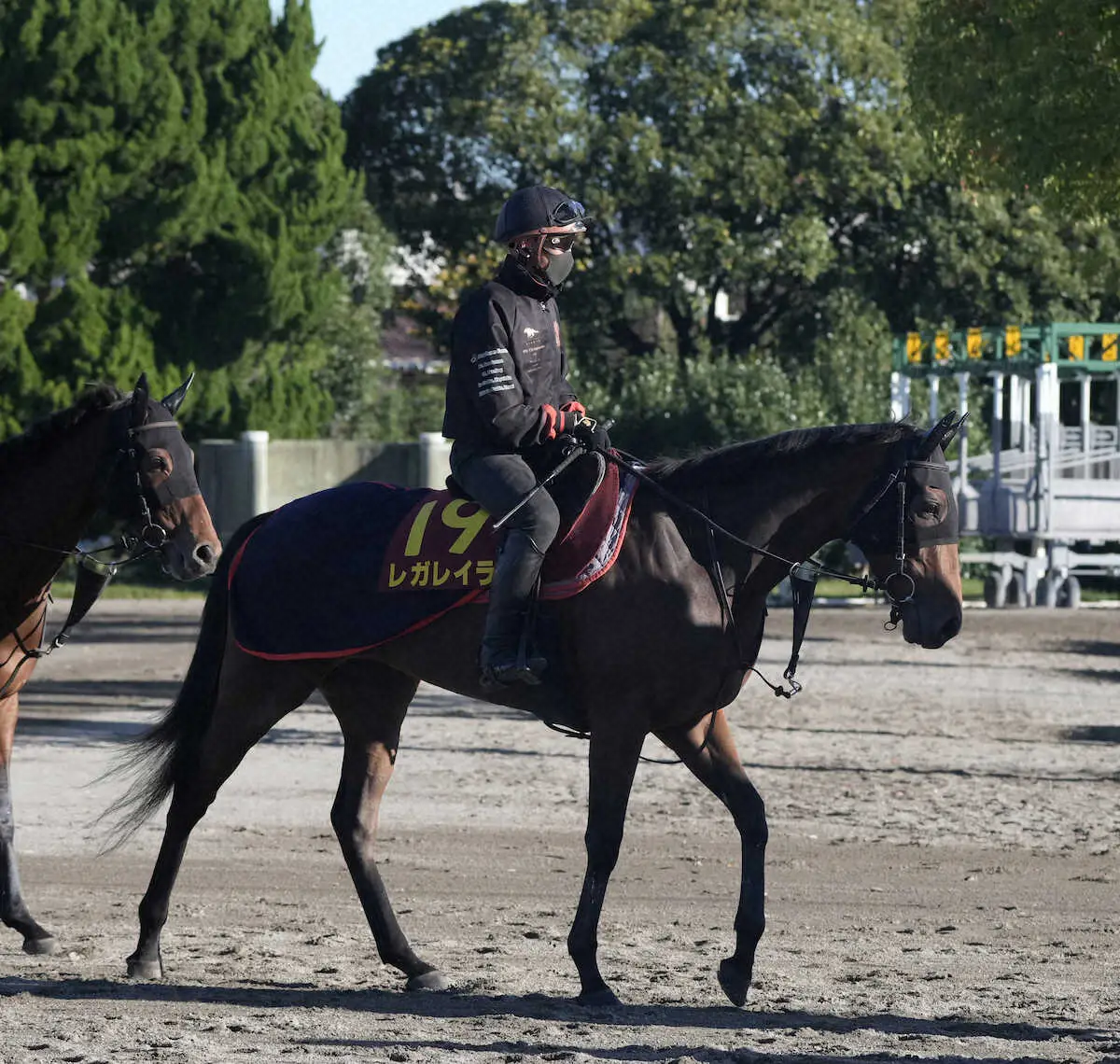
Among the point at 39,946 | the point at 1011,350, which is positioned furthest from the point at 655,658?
the point at 1011,350

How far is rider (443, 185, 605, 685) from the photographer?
6.46 meters

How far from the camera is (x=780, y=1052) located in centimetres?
562

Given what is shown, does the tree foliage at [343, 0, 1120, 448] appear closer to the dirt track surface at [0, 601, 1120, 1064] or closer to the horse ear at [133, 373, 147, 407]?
the dirt track surface at [0, 601, 1120, 1064]

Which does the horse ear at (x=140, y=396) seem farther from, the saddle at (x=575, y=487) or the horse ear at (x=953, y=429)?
the horse ear at (x=953, y=429)

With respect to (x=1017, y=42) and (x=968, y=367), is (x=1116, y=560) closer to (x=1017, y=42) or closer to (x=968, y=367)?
(x=968, y=367)

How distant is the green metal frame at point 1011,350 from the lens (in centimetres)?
2738

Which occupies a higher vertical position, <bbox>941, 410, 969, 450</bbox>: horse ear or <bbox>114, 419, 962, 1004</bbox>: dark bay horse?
<bbox>941, 410, 969, 450</bbox>: horse ear

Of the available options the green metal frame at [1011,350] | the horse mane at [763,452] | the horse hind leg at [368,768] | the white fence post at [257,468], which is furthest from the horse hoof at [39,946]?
the white fence post at [257,468]

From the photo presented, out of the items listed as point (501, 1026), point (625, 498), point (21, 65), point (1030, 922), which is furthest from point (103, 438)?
point (21, 65)

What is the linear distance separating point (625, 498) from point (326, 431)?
112ft

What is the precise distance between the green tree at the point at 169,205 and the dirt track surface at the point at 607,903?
18.5 metres

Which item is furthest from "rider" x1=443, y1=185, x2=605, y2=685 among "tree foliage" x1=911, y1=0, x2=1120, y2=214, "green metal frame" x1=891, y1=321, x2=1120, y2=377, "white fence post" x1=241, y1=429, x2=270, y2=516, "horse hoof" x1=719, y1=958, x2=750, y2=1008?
"white fence post" x1=241, y1=429, x2=270, y2=516

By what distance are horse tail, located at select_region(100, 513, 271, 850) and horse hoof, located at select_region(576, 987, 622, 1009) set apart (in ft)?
5.92

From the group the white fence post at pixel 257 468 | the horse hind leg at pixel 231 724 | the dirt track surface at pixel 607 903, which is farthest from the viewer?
the white fence post at pixel 257 468
